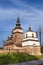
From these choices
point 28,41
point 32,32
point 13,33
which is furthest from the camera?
point 13,33

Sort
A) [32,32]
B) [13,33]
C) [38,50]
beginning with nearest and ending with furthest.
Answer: [38,50], [32,32], [13,33]

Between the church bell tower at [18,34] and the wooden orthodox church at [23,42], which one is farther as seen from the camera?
the church bell tower at [18,34]

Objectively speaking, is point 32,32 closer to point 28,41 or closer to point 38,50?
point 28,41

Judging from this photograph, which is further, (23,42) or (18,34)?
(18,34)

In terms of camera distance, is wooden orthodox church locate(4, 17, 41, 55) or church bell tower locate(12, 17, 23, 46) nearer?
wooden orthodox church locate(4, 17, 41, 55)

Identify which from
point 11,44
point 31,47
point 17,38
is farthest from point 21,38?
point 31,47

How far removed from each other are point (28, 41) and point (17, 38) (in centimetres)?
792

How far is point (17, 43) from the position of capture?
59.4 metres

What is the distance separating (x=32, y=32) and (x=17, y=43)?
19.7 ft

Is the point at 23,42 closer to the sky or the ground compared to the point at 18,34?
closer to the ground

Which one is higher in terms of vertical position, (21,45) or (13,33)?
(13,33)

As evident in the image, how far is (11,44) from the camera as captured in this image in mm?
57469

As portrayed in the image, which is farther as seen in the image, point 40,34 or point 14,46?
point 40,34

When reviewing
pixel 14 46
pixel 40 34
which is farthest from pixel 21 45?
pixel 40 34
